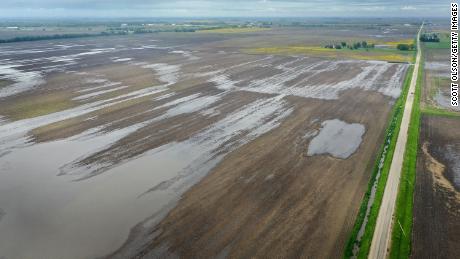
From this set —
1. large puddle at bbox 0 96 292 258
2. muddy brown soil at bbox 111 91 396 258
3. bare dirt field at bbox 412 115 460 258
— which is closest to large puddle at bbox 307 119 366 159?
muddy brown soil at bbox 111 91 396 258

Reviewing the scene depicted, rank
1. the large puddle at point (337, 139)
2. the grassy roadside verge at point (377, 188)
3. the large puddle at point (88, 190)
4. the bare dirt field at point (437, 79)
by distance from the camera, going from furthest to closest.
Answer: the bare dirt field at point (437, 79) < the large puddle at point (337, 139) < the large puddle at point (88, 190) < the grassy roadside verge at point (377, 188)

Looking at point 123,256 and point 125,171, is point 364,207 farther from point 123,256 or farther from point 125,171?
point 125,171

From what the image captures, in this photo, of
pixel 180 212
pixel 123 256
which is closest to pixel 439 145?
pixel 180 212

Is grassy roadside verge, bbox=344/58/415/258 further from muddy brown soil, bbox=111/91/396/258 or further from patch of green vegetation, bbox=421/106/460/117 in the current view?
patch of green vegetation, bbox=421/106/460/117

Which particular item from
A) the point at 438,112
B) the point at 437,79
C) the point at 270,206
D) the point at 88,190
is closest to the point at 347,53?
the point at 437,79

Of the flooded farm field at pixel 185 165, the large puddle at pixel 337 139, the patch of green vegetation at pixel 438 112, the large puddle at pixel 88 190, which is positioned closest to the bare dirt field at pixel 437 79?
the patch of green vegetation at pixel 438 112

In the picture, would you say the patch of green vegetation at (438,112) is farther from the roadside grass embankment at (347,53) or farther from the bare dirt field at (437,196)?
the roadside grass embankment at (347,53)
